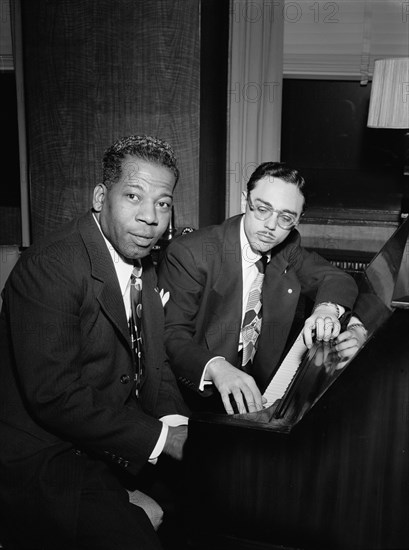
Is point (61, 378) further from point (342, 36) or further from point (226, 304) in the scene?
point (342, 36)

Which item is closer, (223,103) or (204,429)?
(204,429)

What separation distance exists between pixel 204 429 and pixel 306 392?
1.02 ft

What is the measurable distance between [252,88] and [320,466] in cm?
343

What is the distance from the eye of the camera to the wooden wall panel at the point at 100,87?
4270 mm

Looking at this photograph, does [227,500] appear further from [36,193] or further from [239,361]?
[36,193]

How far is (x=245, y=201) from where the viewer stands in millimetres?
2887

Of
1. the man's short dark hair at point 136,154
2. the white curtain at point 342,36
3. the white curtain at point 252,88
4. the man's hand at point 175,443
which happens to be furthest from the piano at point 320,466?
the white curtain at point 342,36

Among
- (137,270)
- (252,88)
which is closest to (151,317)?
(137,270)

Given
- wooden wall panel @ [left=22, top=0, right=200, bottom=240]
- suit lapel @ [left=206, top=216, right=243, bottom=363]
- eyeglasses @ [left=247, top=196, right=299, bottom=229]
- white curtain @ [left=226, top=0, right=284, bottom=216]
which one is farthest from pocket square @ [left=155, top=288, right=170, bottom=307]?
white curtain @ [left=226, top=0, right=284, bottom=216]

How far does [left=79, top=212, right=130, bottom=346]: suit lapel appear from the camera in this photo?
2.09m

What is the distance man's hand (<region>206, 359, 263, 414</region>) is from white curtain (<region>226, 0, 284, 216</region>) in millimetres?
2575

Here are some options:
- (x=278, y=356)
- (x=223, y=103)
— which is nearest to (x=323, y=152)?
(x=223, y=103)

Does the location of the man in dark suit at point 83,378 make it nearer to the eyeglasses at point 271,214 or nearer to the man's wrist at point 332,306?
the eyeglasses at point 271,214

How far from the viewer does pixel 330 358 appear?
2.12 metres
